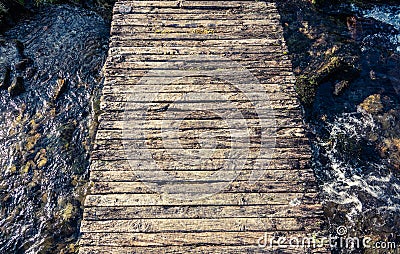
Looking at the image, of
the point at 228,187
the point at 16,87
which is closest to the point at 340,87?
the point at 228,187

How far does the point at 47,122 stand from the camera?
6.61m

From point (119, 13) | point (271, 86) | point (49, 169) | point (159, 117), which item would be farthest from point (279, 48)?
point (49, 169)

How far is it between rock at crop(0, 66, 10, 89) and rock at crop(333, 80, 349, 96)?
20.0 ft

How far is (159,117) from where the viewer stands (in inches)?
218

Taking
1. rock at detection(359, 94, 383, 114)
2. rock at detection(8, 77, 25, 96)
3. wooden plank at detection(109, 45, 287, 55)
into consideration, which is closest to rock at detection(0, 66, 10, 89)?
rock at detection(8, 77, 25, 96)

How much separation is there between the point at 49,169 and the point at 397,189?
5.61m

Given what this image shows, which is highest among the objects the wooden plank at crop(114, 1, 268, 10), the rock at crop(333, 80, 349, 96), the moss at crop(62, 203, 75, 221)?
the wooden plank at crop(114, 1, 268, 10)

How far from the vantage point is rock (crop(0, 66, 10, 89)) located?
277 inches

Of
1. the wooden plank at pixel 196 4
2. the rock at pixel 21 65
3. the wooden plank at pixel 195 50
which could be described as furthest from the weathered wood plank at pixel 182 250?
the wooden plank at pixel 196 4

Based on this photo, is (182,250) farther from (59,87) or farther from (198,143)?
(59,87)

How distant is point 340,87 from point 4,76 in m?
6.26

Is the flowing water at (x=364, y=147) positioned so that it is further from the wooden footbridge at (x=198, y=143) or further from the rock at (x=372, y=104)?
the wooden footbridge at (x=198, y=143)

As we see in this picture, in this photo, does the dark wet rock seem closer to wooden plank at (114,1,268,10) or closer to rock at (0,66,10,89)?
wooden plank at (114,1,268,10)

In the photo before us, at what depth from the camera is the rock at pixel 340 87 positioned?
23.1 feet
